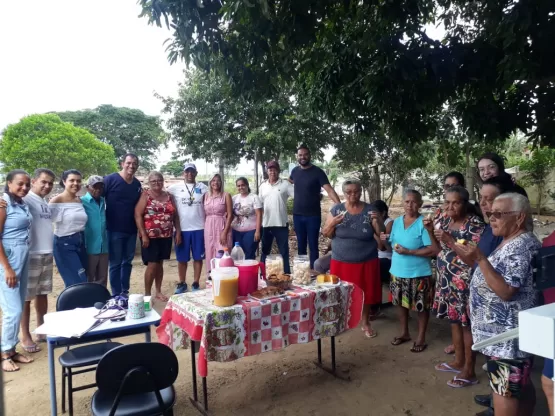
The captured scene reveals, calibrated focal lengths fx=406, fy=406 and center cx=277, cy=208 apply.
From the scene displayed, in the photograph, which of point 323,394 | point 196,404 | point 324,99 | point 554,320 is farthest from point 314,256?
point 554,320

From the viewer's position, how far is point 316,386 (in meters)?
3.40

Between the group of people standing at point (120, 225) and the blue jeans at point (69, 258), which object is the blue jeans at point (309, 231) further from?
the blue jeans at point (69, 258)

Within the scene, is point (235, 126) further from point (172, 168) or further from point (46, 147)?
point (172, 168)

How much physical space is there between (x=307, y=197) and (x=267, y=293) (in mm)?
2691

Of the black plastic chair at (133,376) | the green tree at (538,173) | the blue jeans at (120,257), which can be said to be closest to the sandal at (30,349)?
the blue jeans at (120,257)

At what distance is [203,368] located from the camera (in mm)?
2633

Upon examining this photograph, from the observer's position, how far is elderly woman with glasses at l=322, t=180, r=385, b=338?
400 cm

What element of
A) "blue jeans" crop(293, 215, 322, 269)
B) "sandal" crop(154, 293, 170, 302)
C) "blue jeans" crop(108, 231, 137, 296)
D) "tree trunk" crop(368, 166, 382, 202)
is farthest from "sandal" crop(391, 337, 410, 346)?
"tree trunk" crop(368, 166, 382, 202)

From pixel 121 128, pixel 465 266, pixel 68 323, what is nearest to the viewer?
pixel 68 323

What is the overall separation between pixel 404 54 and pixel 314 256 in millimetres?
2757

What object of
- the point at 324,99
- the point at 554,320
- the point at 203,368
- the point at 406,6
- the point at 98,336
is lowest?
the point at 203,368

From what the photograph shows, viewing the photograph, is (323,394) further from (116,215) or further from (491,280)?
(116,215)

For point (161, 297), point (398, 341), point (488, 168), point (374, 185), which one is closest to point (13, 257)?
point (161, 297)

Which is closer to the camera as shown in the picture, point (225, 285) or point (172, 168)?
point (225, 285)
